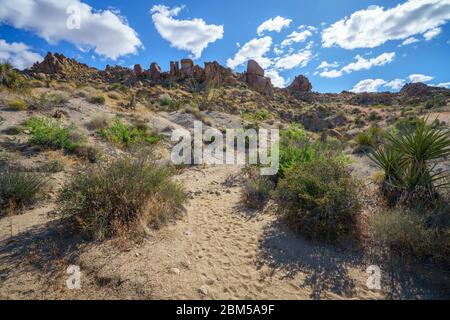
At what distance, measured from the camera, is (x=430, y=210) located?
3.64 metres

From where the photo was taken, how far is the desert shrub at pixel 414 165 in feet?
13.2

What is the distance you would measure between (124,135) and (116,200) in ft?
20.4

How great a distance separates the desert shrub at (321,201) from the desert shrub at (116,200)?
7.41 feet

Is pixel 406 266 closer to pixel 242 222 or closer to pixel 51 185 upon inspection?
pixel 242 222

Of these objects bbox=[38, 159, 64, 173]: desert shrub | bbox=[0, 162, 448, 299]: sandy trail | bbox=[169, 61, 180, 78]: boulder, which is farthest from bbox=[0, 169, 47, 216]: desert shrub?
bbox=[169, 61, 180, 78]: boulder

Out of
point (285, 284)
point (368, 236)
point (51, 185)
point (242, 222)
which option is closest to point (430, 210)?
point (368, 236)

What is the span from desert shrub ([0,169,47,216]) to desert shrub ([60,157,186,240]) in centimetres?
120

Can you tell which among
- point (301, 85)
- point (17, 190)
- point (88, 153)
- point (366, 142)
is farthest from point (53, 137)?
point (301, 85)

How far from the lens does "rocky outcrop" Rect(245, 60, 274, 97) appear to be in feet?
123

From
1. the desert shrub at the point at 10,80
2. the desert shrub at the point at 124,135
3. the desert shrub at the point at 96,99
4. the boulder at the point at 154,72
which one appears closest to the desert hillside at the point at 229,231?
the desert shrub at the point at 124,135

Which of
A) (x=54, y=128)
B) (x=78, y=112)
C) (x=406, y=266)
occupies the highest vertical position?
(x=78, y=112)

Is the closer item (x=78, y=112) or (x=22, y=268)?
(x=22, y=268)

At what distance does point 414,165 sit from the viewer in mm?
4262
